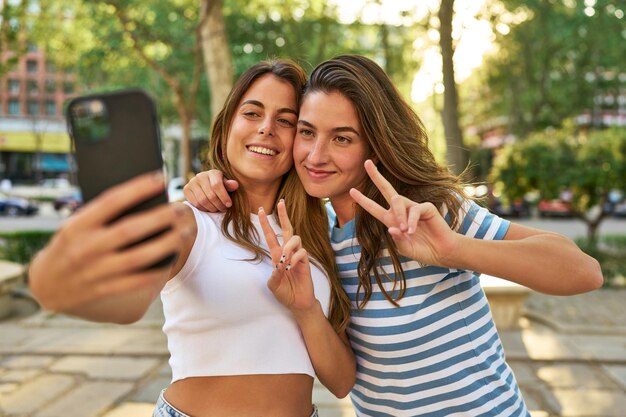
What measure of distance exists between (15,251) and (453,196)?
10470 millimetres

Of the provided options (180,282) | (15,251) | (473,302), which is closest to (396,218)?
(473,302)

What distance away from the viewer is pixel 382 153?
183 centimetres

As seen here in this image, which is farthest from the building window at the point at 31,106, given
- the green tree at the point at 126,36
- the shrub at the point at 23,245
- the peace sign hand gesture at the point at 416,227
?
the peace sign hand gesture at the point at 416,227

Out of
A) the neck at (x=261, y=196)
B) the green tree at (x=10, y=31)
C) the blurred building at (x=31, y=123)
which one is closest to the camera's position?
the neck at (x=261, y=196)

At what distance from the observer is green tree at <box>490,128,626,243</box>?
10.4 meters

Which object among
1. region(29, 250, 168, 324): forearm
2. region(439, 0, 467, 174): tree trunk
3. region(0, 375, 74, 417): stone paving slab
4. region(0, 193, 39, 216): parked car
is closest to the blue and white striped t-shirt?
region(29, 250, 168, 324): forearm

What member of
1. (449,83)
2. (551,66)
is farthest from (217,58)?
(551,66)

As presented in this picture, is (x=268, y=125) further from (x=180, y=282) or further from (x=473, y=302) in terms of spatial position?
(x=473, y=302)

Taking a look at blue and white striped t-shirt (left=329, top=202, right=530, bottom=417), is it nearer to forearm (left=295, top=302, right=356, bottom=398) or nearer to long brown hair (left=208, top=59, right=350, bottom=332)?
forearm (left=295, top=302, right=356, bottom=398)

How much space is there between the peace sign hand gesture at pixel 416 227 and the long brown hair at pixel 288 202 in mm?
417

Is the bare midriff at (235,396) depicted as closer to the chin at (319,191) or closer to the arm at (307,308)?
the arm at (307,308)

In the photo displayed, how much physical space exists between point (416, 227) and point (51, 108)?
174ft

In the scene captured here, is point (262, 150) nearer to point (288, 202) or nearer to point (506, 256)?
point (288, 202)

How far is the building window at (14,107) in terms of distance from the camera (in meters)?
46.5
